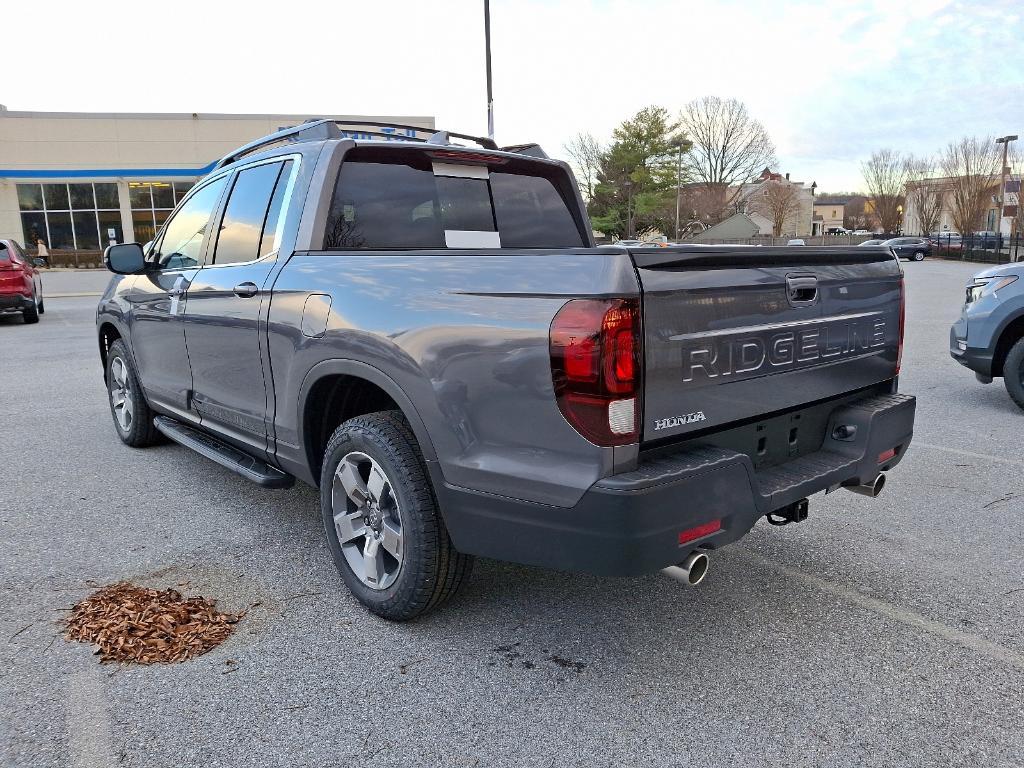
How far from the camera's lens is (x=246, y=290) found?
373cm

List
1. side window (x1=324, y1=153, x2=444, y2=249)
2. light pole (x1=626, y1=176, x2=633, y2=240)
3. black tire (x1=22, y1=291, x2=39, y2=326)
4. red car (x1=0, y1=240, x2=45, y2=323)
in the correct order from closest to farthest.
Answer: side window (x1=324, y1=153, x2=444, y2=249) → red car (x1=0, y1=240, x2=45, y2=323) → black tire (x1=22, y1=291, x2=39, y2=326) → light pole (x1=626, y1=176, x2=633, y2=240)

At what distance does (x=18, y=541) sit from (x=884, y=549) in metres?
4.41

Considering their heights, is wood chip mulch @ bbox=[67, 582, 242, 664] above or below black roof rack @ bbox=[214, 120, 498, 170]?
below

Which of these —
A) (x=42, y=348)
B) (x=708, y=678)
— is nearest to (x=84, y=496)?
(x=708, y=678)

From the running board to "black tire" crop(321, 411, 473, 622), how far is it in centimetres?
76

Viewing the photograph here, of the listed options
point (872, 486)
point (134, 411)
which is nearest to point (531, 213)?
point (872, 486)

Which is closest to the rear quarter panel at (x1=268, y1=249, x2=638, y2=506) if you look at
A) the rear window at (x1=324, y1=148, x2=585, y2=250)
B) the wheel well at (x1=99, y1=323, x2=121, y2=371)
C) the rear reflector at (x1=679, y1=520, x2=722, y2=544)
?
the rear reflector at (x1=679, y1=520, x2=722, y2=544)

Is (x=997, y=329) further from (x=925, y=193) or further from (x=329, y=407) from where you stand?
(x=925, y=193)

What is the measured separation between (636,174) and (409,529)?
66554 millimetres

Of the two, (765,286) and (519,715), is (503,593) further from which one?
(765,286)

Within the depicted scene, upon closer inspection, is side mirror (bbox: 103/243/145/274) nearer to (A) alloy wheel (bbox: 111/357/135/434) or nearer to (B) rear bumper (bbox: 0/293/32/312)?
(A) alloy wheel (bbox: 111/357/135/434)

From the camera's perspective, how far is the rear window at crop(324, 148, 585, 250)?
366 cm

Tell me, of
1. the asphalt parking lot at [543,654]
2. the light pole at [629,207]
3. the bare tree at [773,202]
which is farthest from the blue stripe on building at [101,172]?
the bare tree at [773,202]

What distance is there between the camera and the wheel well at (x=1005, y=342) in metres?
6.76
